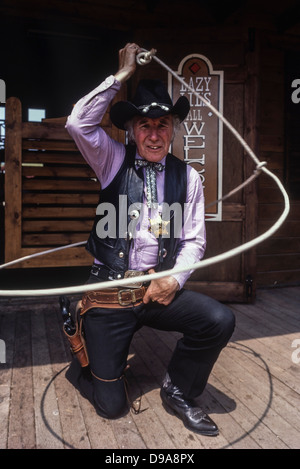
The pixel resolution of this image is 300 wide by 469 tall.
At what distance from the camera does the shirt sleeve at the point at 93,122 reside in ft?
6.91

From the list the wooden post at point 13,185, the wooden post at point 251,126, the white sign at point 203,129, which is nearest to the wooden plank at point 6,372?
the wooden post at point 13,185

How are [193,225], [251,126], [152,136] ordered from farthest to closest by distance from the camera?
[251,126] → [193,225] → [152,136]

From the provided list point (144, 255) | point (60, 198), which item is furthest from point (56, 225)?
point (144, 255)

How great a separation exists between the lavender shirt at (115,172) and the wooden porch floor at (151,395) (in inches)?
32.5

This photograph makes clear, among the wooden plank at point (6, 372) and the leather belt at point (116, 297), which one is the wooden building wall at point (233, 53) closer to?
the wooden plank at point (6, 372)

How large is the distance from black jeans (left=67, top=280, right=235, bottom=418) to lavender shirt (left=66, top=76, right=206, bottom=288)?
208 millimetres

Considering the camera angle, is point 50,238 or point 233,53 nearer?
point 233,53

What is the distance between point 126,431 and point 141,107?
188 cm

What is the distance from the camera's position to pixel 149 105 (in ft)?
7.72

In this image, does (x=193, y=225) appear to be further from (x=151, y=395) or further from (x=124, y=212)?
(x=151, y=395)

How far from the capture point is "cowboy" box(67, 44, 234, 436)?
225 cm

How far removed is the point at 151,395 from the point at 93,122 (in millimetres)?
1751
